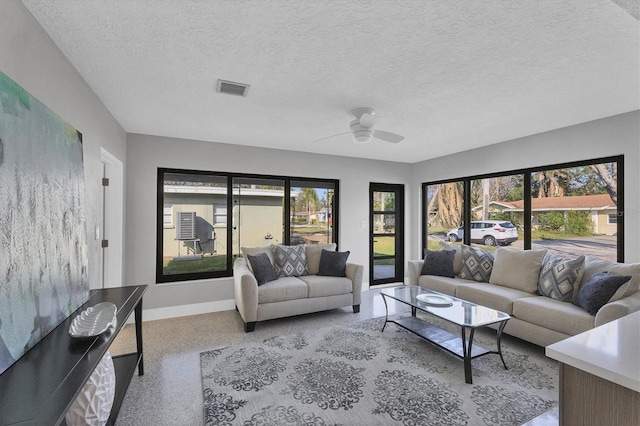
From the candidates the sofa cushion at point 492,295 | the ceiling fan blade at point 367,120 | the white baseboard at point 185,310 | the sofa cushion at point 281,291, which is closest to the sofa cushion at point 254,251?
the sofa cushion at point 281,291

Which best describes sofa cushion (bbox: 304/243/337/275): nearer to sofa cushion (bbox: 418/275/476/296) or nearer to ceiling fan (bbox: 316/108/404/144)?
sofa cushion (bbox: 418/275/476/296)

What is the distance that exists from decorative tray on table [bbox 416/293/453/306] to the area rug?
1.52 ft

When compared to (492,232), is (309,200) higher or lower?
higher

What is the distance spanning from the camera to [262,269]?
379cm

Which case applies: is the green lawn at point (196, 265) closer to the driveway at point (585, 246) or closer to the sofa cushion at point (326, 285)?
the sofa cushion at point (326, 285)

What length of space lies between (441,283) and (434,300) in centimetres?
93

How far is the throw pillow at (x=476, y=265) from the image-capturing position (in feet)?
12.8

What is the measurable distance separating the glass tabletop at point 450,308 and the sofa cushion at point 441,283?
51cm

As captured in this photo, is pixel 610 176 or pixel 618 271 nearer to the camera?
pixel 618 271

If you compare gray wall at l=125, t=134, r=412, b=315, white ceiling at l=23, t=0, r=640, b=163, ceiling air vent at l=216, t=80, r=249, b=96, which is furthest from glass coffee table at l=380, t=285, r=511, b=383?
ceiling air vent at l=216, t=80, r=249, b=96

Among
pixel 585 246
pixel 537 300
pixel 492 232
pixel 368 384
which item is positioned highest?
pixel 492 232

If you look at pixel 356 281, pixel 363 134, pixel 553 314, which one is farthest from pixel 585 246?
pixel 363 134

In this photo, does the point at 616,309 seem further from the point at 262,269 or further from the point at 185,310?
the point at 185,310

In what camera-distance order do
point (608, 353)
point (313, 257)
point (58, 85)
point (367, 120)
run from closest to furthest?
point (608, 353)
point (58, 85)
point (367, 120)
point (313, 257)
